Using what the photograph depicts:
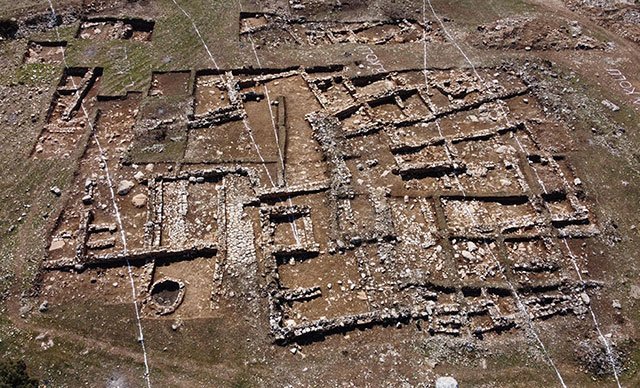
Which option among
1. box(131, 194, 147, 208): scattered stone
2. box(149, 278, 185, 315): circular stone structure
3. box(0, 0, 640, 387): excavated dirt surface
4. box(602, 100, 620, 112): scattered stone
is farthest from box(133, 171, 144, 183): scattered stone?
box(602, 100, 620, 112): scattered stone

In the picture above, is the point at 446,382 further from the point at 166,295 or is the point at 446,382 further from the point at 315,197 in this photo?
the point at 166,295

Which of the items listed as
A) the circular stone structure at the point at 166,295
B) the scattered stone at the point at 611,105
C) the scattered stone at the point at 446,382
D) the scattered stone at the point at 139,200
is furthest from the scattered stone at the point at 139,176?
the scattered stone at the point at 611,105

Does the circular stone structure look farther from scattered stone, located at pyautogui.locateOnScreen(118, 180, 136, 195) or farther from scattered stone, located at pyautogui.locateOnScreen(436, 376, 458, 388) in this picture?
scattered stone, located at pyautogui.locateOnScreen(436, 376, 458, 388)

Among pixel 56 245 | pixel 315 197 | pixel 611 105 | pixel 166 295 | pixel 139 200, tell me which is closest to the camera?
pixel 166 295

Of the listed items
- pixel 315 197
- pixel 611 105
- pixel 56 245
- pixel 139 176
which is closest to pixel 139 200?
pixel 139 176

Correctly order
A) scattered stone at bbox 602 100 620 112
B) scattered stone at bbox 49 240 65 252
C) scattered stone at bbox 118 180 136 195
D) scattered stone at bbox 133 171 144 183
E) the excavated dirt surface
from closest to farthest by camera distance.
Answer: the excavated dirt surface < scattered stone at bbox 49 240 65 252 < scattered stone at bbox 118 180 136 195 < scattered stone at bbox 133 171 144 183 < scattered stone at bbox 602 100 620 112

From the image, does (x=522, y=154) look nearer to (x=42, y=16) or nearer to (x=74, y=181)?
(x=74, y=181)

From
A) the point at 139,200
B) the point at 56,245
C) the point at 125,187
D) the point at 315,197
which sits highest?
the point at 125,187
